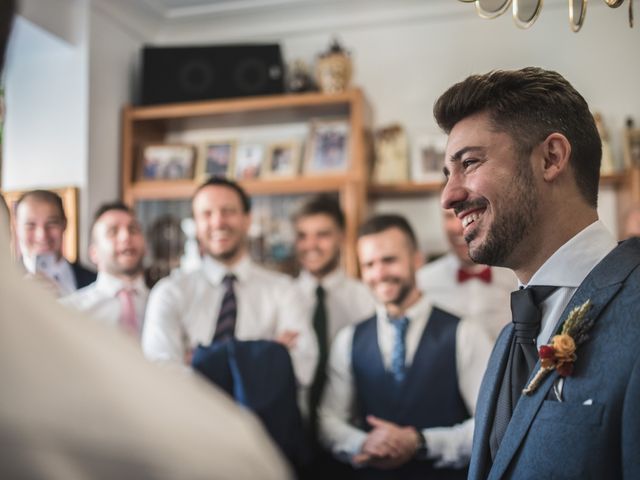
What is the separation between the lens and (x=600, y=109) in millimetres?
3801

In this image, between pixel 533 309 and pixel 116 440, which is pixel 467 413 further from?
pixel 116 440

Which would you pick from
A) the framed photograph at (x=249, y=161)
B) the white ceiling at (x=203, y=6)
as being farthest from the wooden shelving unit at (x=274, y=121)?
the white ceiling at (x=203, y=6)

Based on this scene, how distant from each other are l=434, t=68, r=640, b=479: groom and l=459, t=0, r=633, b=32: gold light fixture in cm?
19

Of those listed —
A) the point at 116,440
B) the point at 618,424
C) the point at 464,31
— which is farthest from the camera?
the point at 464,31

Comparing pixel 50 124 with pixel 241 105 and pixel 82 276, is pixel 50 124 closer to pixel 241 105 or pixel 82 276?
pixel 241 105

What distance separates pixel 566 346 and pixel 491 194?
0.32 meters

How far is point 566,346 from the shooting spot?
3.39 feet

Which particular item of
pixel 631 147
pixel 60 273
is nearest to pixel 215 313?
pixel 60 273

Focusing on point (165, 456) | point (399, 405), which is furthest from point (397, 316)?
point (165, 456)

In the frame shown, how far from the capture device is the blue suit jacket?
957mm

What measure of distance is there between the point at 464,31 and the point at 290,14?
1.11 m

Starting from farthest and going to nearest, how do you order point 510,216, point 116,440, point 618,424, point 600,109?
point 600,109
point 510,216
point 618,424
point 116,440

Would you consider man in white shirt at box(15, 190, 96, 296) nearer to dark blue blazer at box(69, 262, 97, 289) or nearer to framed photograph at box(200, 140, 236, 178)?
dark blue blazer at box(69, 262, 97, 289)

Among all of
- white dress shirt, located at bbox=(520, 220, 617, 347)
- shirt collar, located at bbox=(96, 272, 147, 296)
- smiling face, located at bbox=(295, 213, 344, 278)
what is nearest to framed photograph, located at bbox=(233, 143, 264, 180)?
smiling face, located at bbox=(295, 213, 344, 278)
